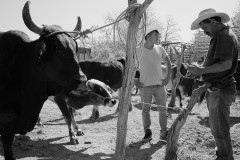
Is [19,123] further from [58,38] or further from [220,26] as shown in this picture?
[220,26]

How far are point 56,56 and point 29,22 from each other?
59cm

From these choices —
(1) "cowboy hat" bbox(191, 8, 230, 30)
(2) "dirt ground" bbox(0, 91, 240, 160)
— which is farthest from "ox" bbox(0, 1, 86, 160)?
(1) "cowboy hat" bbox(191, 8, 230, 30)

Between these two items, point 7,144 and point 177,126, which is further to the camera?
point 177,126

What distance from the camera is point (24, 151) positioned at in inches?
231

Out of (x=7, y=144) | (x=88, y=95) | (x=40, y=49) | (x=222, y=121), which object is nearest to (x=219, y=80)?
(x=222, y=121)

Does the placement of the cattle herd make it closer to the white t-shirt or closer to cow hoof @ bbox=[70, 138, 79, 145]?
cow hoof @ bbox=[70, 138, 79, 145]

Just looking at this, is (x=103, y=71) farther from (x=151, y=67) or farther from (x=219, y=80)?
(x=219, y=80)

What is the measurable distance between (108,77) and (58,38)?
19.0ft

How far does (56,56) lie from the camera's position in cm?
411

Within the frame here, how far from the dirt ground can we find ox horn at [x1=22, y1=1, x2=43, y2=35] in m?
1.86

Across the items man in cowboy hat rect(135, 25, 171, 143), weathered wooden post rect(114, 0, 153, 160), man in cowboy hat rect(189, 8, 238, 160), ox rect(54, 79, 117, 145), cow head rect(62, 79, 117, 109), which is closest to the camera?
weathered wooden post rect(114, 0, 153, 160)

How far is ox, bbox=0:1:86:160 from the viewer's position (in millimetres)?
4117

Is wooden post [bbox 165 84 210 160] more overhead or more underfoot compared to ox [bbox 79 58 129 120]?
more underfoot

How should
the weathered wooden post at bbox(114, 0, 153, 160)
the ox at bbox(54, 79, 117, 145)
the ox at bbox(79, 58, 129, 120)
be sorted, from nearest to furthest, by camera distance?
the weathered wooden post at bbox(114, 0, 153, 160) → the ox at bbox(54, 79, 117, 145) → the ox at bbox(79, 58, 129, 120)
